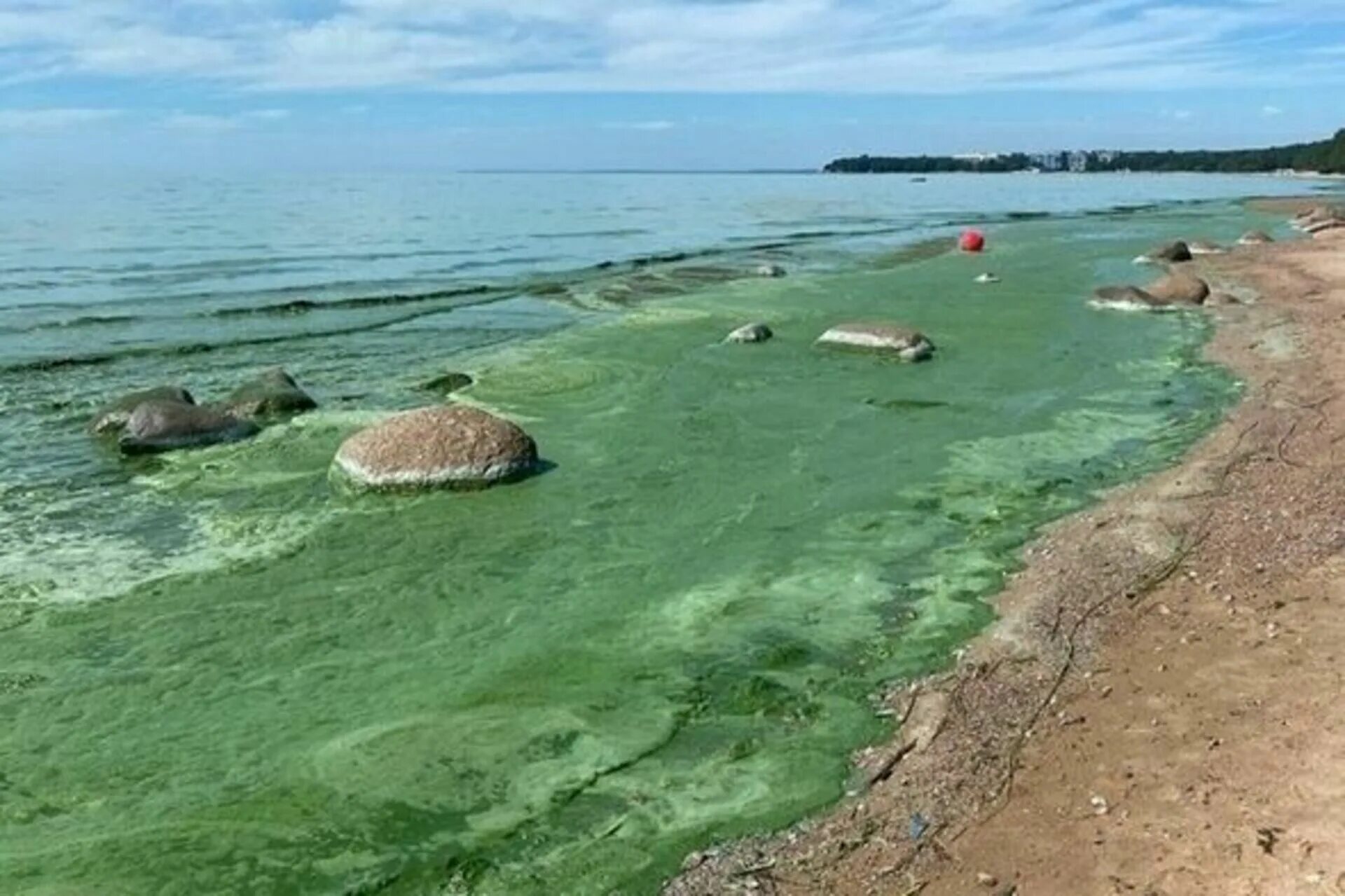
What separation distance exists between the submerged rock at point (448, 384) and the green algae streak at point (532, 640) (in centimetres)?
171

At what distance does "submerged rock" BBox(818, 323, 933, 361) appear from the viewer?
22.5m

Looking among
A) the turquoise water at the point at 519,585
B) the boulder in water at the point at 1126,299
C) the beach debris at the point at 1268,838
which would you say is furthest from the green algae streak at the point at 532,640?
the boulder in water at the point at 1126,299

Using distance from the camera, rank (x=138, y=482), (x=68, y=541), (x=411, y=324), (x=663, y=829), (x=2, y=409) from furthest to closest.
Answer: (x=411, y=324)
(x=2, y=409)
(x=138, y=482)
(x=68, y=541)
(x=663, y=829)

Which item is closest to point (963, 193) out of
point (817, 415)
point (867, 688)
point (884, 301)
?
point (884, 301)

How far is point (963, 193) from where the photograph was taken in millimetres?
137875

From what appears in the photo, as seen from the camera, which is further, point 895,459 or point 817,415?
point 817,415

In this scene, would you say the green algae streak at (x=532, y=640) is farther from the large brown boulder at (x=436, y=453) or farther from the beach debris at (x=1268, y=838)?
the beach debris at (x=1268, y=838)

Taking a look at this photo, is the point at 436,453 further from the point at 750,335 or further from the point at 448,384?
the point at 750,335

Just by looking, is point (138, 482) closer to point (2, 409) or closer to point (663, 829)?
point (2, 409)

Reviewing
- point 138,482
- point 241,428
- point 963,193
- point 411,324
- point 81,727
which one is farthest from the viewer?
point 963,193

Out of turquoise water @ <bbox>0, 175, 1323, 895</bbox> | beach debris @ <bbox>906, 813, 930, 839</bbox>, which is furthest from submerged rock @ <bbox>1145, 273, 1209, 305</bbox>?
beach debris @ <bbox>906, 813, 930, 839</bbox>

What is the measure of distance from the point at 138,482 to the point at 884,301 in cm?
2136

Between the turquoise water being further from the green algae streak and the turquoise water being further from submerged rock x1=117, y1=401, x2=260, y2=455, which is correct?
submerged rock x1=117, y1=401, x2=260, y2=455

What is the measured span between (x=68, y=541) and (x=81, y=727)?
4563 millimetres
